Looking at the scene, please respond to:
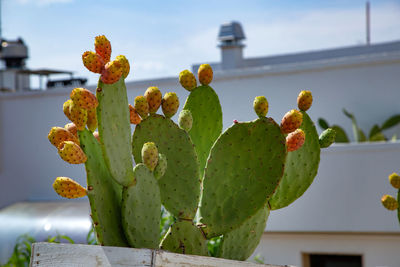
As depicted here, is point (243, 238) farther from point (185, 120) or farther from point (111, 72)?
point (111, 72)

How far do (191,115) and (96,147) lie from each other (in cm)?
33

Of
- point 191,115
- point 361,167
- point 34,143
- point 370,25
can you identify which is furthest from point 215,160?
point 370,25

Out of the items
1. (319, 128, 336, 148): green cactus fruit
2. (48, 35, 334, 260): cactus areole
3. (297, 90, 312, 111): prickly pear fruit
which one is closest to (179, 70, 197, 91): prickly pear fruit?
(48, 35, 334, 260): cactus areole

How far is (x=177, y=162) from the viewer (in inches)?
80.9

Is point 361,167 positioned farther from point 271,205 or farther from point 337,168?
point 271,205

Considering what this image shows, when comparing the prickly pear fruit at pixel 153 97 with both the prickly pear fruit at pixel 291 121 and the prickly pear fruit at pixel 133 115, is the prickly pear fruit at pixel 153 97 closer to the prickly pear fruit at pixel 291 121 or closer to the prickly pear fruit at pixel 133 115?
the prickly pear fruit at pixel 133 115

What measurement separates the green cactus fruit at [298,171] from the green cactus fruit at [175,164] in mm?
323

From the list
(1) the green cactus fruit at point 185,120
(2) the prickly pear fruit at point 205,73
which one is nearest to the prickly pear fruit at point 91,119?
(1) the green cactus fruit at point 185,120

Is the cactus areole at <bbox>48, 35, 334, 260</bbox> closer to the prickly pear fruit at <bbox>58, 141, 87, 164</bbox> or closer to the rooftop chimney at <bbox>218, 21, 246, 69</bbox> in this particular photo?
the prickly pear fruit at <bbox>58, 141, 87, 164</bbox>

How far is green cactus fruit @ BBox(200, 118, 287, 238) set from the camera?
2.02 meters

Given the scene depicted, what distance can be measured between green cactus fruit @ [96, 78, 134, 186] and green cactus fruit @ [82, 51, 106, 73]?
0.05 meters

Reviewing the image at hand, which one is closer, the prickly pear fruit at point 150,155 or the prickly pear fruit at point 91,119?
the prickly pear fruit at point 150,155

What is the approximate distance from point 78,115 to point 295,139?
631mm

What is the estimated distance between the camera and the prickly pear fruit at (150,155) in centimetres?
178
